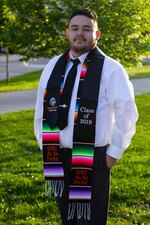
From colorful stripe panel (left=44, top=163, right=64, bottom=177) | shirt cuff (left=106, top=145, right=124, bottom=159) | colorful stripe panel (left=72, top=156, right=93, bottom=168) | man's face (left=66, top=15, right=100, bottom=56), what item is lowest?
colorful stripe panel (left=44, top=163, right=64, bottom=177)

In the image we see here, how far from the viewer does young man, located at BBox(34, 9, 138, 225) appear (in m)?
3.31

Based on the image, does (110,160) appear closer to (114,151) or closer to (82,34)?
(114,151)

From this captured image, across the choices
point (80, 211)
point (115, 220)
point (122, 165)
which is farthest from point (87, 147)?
point (122, 165)

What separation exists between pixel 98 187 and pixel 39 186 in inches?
99.3

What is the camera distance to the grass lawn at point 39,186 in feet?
16.3

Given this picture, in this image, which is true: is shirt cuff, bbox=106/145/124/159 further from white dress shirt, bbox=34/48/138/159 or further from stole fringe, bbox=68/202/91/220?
stole fringe, bbox=68/202/91/220

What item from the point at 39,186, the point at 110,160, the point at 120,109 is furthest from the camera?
the point at 39,186

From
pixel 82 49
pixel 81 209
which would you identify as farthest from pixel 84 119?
pixel 81 209

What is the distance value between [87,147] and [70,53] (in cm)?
67

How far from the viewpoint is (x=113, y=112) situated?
Result: 3387 mm

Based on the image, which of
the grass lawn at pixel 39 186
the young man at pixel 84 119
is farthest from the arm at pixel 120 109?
the grass lawn at pixel 39 186

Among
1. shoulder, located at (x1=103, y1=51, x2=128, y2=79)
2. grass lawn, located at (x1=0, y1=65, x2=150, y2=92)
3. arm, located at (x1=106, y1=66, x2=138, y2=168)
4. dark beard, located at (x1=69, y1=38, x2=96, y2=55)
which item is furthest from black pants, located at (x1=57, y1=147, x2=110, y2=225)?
grass lawn, located at (x1=0, y1=65, x2=150, y2=92)

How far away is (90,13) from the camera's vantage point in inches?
134

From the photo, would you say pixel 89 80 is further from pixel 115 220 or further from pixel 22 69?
pixel 22 69
